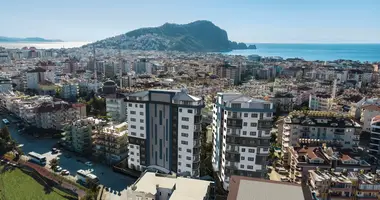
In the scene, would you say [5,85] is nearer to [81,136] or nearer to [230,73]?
[81,136]

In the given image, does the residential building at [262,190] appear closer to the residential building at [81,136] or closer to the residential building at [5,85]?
the residential building at [81,136]

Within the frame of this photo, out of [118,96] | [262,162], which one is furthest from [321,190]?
[118,96]

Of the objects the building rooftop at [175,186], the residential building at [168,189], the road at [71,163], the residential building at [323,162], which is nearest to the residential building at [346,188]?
the residential building at [323,162]

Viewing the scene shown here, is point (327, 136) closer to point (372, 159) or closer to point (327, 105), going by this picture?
point (372, 159)

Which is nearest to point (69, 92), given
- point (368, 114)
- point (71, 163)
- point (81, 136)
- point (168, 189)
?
point (81, 136)

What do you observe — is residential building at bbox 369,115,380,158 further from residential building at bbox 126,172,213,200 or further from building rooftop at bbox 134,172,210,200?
building rooftop at bbox 134,172,210,200

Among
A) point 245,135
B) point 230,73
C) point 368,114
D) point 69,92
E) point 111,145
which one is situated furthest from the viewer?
point 230,73
